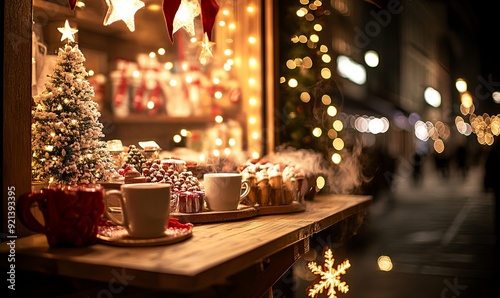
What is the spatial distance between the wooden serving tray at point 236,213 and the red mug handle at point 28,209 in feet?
1.86

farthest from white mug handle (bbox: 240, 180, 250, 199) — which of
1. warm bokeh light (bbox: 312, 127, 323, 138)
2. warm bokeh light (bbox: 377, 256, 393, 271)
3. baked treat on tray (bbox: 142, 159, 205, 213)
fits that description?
warm bokeh light (bbox: 377, 256, 393, 271)

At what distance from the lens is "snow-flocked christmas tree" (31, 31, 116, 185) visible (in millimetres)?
2129

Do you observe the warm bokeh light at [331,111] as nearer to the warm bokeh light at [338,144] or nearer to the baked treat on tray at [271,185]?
the warm bokeh light at [338,144]

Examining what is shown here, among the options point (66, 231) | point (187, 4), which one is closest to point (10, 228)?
point (66, 231)

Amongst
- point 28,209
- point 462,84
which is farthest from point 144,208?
point 462,84

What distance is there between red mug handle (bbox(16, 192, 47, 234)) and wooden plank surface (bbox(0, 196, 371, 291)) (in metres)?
0.06

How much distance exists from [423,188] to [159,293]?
56.0 feet

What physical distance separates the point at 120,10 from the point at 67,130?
25.1 inches

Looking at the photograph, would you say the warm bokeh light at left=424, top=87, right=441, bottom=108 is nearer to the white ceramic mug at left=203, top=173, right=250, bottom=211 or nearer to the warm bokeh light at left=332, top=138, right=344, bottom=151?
the warm bokeh light at left=332, top=138, right=344, bottom=151

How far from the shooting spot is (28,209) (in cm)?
175

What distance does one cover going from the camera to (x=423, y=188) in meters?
18.2

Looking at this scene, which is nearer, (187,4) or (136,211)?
(136,211)

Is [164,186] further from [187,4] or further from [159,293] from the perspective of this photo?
[187,4]

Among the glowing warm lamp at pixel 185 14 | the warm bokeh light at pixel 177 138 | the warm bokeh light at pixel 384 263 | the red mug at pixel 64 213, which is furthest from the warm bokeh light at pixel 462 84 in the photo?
the red mug at pixel 64 213
